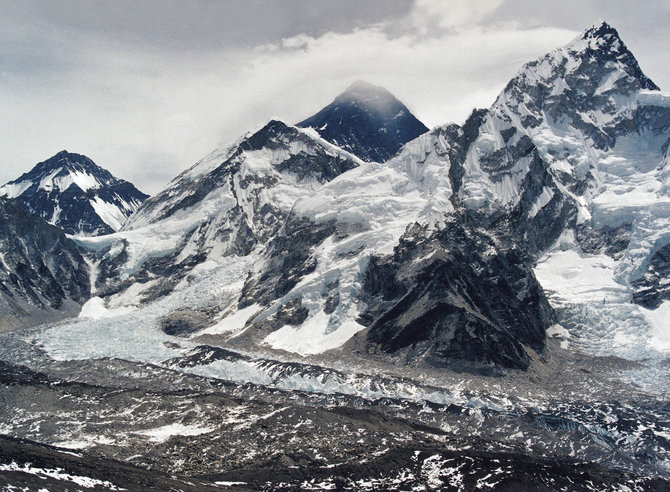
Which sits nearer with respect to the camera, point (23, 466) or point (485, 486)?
point (23, 466)

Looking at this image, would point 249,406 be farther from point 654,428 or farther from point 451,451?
point 654,428

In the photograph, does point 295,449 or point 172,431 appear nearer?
point 295,449

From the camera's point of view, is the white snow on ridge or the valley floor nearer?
the valley floor

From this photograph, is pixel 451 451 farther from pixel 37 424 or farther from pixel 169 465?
pixel 37 424

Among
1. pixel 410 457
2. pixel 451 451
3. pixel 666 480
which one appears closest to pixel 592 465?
pixel 666 480

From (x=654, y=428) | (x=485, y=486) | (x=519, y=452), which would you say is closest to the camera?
(x=485, y=486)

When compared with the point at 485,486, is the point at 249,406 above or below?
above

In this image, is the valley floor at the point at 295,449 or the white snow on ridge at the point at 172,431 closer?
the valley floor at the point at 295,449

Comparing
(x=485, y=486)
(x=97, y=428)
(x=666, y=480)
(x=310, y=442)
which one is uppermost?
(x=97, y=428)

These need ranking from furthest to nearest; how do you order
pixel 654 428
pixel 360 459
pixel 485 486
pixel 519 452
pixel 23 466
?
pixel 654 428 < pixel 519 452 < pixel 360 459 < pixel 485 486 < pixel 23 466

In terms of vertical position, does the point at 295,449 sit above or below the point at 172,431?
below
